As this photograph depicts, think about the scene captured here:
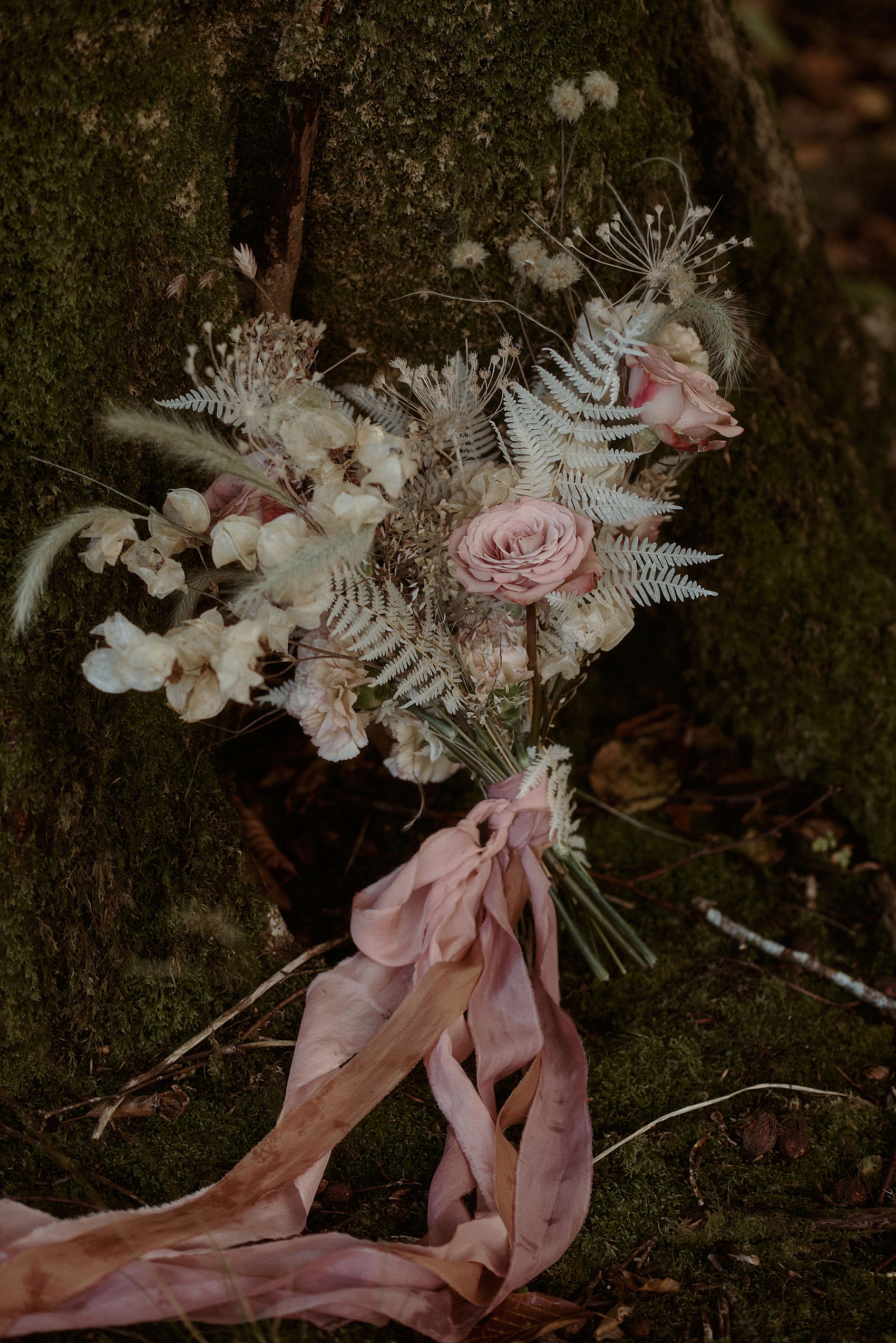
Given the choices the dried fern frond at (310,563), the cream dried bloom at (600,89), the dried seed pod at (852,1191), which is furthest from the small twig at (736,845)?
the cream dried bloom at (600,89)

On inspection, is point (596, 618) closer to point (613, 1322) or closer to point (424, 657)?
point (424, 657)

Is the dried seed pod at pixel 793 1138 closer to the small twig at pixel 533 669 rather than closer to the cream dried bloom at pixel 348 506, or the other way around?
the small twig at pixel 533 669

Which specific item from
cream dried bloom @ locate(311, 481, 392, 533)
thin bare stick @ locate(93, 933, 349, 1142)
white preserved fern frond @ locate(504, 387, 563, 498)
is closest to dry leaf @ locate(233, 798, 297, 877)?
thin bare stick @ locate(93, 933, 349, 1142)

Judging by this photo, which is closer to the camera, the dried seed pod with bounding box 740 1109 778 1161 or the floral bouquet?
the floral bouquet

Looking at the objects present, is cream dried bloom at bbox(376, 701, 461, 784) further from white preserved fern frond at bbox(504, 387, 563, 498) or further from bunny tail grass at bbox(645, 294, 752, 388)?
bunny tail grass at bbox(645, 294, 752, 388)

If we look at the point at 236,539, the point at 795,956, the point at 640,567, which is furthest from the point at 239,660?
the point at 795,956

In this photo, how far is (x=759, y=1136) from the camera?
1.57 m

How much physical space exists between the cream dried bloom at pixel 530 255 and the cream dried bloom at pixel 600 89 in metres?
0.25

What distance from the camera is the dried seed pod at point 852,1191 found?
150 centimetres

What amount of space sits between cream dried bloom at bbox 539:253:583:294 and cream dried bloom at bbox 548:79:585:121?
0.78ft

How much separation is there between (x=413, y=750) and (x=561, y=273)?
2.93ft

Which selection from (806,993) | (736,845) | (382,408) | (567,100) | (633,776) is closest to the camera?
(382,408)

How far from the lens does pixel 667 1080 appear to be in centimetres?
166

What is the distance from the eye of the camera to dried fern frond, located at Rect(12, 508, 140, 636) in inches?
51.3
